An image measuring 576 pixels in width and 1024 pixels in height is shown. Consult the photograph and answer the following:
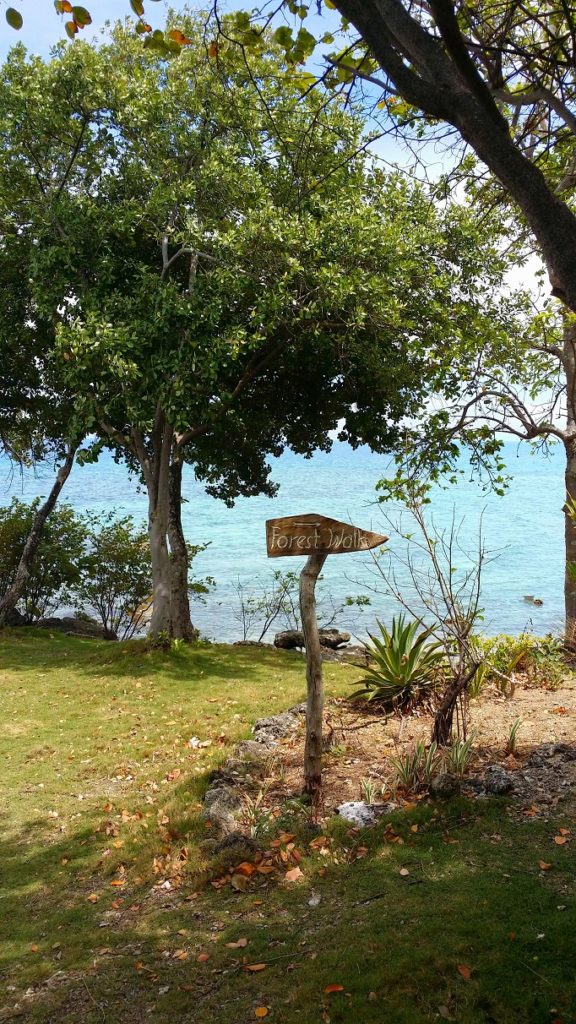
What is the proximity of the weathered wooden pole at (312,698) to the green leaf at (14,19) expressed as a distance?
13.2 feet

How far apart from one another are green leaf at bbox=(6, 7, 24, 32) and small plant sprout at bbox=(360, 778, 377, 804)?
5.67m

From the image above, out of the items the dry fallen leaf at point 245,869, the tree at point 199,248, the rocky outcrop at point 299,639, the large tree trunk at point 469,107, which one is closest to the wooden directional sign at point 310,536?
the dry fallen leaf at point 245,869

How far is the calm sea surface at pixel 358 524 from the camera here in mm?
22938

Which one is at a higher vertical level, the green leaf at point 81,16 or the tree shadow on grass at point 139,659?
the green leaf at point 81,16

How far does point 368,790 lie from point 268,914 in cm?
147

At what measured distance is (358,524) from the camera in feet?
162

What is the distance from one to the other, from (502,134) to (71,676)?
10.5m

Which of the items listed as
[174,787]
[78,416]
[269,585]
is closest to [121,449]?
[78,416]

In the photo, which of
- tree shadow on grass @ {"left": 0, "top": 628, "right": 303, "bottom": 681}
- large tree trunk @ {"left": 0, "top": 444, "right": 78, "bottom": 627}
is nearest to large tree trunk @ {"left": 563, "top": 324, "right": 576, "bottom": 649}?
tree shadow on grass @ {"left": 0, "top": 628, "right": 303, "bottom": 681}

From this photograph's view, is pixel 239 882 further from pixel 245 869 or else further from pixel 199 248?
pixel 199 248

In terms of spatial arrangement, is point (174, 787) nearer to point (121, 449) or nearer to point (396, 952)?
point (396, 952)

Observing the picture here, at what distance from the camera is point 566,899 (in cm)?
434

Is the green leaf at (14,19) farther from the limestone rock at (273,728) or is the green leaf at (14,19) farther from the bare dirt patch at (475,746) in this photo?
the limestone rock at (273,728)

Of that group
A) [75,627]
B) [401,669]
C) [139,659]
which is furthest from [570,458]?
[75,627]
